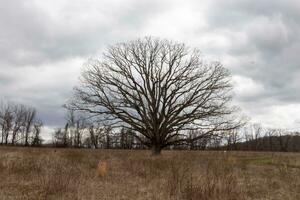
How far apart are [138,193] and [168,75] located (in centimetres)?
1992

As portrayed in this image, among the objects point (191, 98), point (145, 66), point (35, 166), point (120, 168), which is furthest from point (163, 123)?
point (35, 166)

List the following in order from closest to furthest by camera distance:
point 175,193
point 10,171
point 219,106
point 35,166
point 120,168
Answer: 1. point 175,193
2. point 10,171
3. point 35,166
4. point 120,168
5. point 219,106

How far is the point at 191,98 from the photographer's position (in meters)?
28.0

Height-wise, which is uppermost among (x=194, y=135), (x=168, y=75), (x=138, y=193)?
(x=168, y=75)

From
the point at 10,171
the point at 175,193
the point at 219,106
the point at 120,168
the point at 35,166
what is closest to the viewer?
the point at 175,193

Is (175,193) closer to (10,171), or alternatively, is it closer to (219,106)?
(10,171)

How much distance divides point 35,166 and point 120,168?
3513 mm

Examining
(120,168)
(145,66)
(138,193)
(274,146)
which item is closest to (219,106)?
(145,66)

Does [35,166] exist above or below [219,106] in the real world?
below

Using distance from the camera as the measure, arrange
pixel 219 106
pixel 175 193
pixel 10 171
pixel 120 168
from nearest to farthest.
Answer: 1. pixel 175 193
2. pixel 10 171
3. pixel 120 168
4. pixel 219 106

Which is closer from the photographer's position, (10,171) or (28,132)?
(10,171)

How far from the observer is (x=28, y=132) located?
3425 inches

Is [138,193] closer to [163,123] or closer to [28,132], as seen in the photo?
[163,123]

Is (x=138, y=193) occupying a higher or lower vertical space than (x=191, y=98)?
lower
